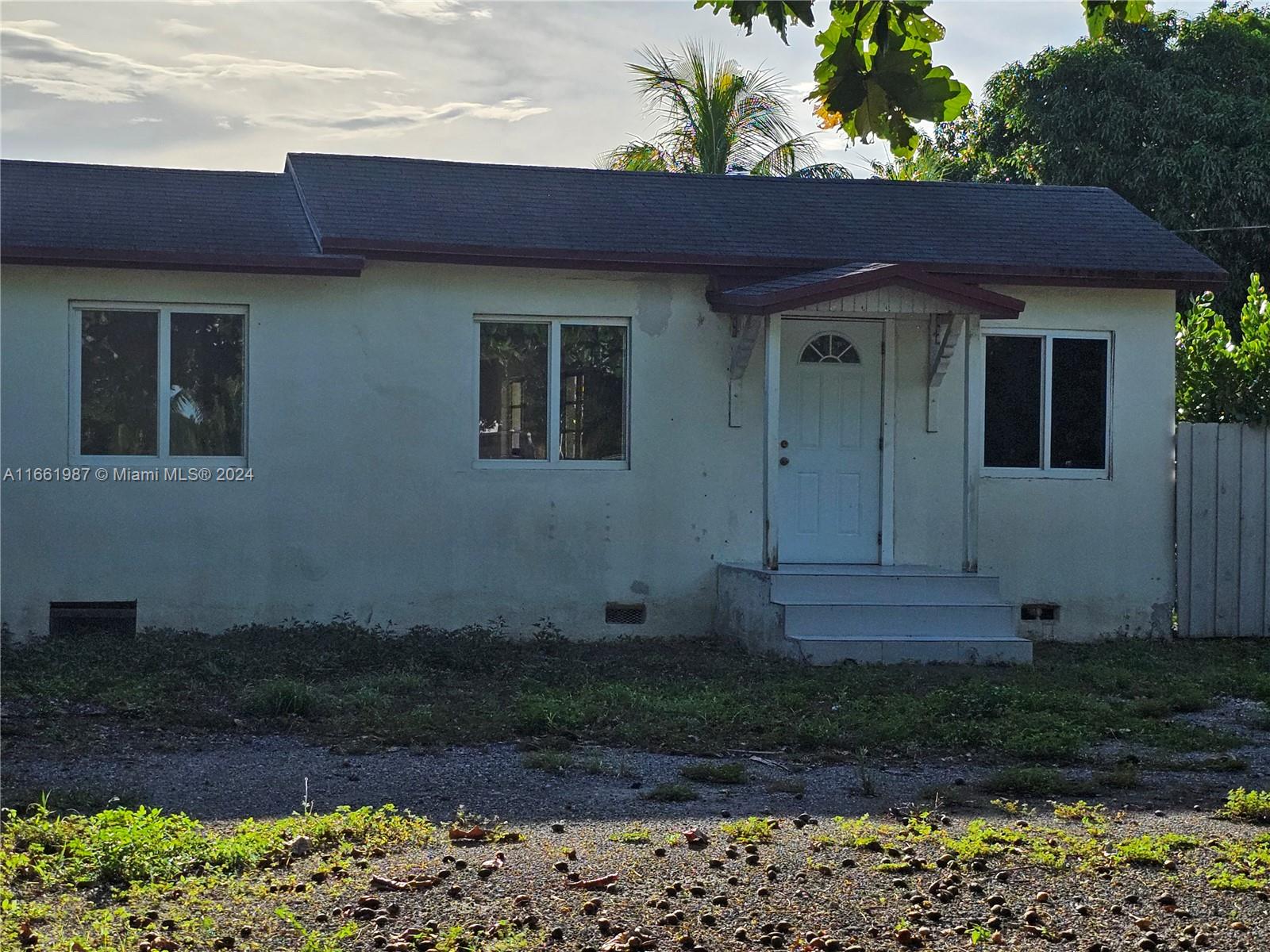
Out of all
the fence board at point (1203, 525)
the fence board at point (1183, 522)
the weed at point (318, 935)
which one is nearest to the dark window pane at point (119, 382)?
the weed at point (318, 935)

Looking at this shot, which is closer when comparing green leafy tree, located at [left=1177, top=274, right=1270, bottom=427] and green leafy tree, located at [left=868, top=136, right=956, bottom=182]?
green leafy tree, located at [left=1177, top=274, right=1270, bottom=427]

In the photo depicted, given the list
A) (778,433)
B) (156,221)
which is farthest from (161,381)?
(778,433)

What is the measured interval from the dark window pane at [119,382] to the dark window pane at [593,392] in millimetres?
3350

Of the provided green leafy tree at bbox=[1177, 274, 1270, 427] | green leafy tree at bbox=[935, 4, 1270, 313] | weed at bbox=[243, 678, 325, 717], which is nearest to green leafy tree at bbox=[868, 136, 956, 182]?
green leafy tree at bbox=[935, 4, 1270, 313]

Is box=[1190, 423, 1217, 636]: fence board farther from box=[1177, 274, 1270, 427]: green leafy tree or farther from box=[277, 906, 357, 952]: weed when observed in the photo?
box=[277, 906, 357, 952]: weed

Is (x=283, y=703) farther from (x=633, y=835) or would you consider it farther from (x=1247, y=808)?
(x=1247, y=808)

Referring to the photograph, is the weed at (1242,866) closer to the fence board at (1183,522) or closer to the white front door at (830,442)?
the white front door at (830,442)

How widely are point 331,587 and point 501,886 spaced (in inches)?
278

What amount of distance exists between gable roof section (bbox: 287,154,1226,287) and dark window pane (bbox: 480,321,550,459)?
2.32 ft

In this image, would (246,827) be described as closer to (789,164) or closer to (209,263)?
(209,263)

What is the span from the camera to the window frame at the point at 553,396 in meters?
12.2

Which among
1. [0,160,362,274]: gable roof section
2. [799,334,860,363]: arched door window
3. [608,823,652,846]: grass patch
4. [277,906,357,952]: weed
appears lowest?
[608,823,652,846]: grass patch

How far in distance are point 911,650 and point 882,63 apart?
6869 millimetres

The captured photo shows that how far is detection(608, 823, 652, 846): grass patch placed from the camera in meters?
5.86
